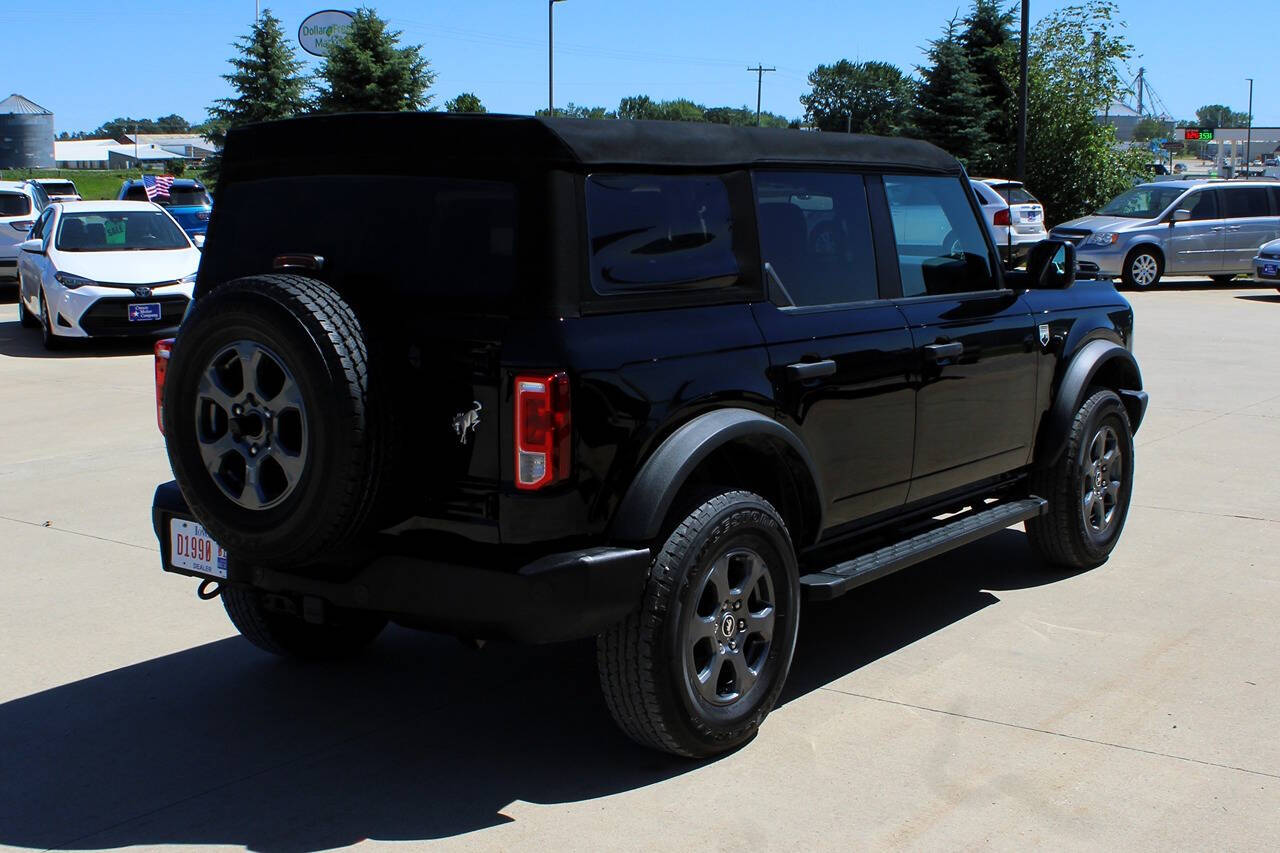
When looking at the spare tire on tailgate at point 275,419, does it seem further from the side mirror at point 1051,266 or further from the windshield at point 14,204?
the windshield at point 14,204

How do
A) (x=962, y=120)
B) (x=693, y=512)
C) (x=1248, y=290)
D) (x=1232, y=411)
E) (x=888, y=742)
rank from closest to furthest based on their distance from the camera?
(x=693, y=512)
(x=888, y=742)
(x=1232, y=411)
(x=1248, y=290)
(x=962, y=120)

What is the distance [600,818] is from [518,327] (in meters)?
1.37

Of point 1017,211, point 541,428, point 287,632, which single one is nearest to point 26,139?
point 1017,211

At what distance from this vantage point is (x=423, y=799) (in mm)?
3891

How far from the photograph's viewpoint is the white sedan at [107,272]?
14.4 metres

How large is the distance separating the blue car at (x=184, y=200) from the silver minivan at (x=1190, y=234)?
1771 centimetres

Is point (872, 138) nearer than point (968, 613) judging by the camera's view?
Yes

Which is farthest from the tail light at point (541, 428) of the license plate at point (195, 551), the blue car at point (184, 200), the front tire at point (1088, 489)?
the blue car at point (184, 200)

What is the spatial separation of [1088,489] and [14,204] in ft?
68.0

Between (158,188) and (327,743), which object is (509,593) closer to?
(327,743)

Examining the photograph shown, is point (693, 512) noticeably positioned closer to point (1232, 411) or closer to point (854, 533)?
point (854, 533)

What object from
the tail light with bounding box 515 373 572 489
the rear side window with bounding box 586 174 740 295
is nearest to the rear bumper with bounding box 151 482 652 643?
the tail light with bounding box 515 373 572 489

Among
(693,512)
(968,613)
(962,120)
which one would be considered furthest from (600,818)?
(962,120)

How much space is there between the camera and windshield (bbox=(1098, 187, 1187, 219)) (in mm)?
23039
